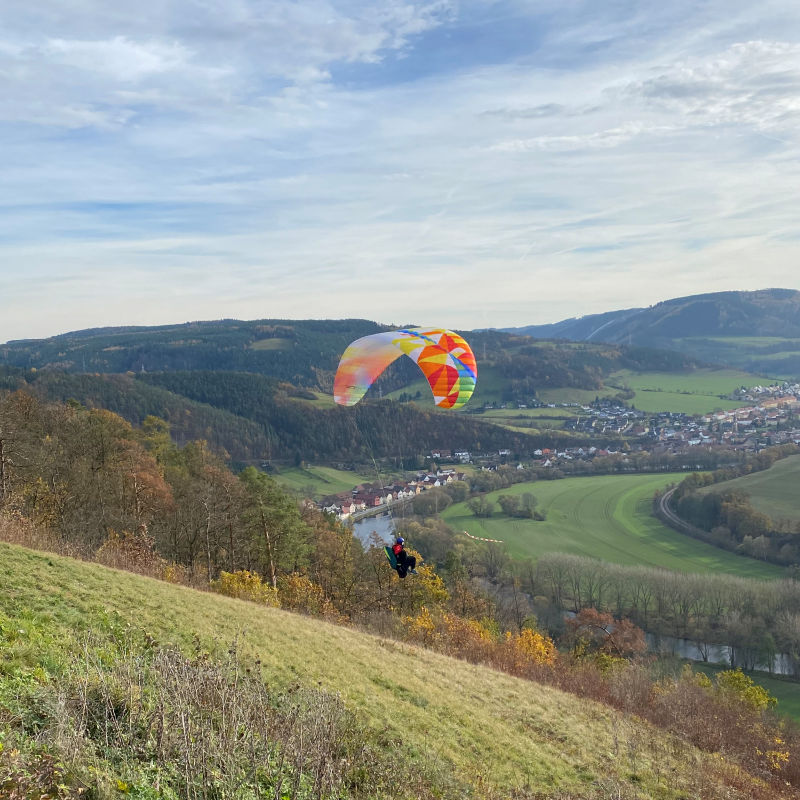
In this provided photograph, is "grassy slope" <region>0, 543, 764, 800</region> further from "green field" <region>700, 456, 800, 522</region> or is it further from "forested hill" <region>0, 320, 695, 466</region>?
"green field" <region>700, 456, 800, 522</region>

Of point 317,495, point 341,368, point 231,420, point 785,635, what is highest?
point 341,368

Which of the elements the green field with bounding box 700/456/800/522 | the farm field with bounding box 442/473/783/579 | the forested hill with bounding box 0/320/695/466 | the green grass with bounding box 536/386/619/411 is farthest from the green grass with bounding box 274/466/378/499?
the green grass with bounding box 536/386/619/411

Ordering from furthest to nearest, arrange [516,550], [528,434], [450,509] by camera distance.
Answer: [528,434], [450,509], [516,550]

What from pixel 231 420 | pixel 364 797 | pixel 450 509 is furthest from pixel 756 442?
pixel 364 797

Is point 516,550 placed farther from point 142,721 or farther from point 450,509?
point 142,721

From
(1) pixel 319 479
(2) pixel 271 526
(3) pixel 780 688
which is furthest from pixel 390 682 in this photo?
(1) pixel 319 479

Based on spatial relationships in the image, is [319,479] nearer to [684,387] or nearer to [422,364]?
[422,364]
